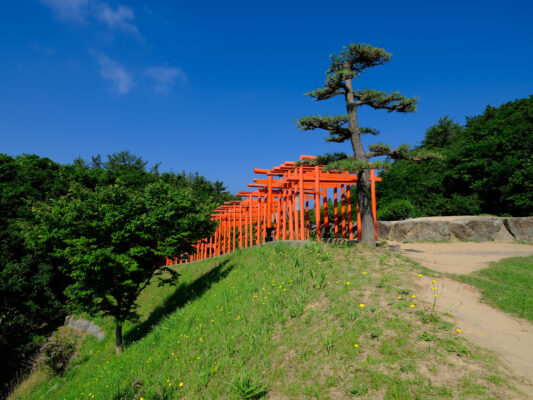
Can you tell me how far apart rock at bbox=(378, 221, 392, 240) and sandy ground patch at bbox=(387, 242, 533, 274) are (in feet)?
7.12

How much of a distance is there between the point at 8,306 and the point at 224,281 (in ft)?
46.7

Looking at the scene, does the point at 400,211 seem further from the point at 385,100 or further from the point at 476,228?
the point at 385,100

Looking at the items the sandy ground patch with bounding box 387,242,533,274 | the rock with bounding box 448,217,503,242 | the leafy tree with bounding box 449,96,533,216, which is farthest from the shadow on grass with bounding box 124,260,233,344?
the leafy tree with bounding box 449,96,533,216

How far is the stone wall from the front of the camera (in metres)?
13.0

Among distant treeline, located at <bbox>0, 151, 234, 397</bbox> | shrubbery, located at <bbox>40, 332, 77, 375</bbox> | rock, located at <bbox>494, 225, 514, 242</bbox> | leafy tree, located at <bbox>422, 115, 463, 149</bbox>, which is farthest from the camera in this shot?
leafy tree, located at <bbox>422, 115, 463, 149</bbox>

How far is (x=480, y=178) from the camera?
19.1 metres

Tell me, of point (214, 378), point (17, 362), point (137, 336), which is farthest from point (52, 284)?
point (214, 378)

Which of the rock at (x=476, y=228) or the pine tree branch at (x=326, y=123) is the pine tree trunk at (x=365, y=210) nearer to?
the pine tree branch at (x=326, y=123)

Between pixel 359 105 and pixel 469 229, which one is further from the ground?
pixel 359 105

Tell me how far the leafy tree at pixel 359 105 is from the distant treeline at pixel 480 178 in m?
9.65

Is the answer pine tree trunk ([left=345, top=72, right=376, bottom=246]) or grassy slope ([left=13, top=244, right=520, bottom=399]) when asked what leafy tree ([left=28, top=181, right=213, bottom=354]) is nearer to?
grassy slope ([left=13, top=244, right=520, bottom=399])

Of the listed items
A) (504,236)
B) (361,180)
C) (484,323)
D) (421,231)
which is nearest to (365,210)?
(361,180)

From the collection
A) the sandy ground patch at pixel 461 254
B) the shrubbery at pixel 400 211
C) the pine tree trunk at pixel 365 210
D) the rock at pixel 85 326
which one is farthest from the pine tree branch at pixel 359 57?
the rock at pixel 85 326

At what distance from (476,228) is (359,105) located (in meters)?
8.76
